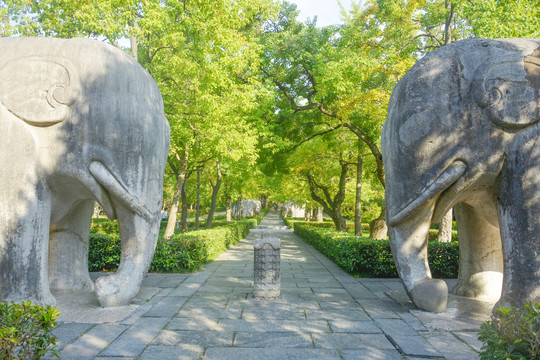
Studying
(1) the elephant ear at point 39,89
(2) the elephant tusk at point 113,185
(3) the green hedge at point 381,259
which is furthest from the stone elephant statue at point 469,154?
(1) the elephant ear at point 39,89

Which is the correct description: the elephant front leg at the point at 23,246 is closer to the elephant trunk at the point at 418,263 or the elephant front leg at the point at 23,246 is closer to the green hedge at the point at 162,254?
the green hedge at the point at 162,254

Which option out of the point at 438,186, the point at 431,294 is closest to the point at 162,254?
the point at 431,294

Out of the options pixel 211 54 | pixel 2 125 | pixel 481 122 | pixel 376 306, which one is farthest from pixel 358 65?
pixel 2 125

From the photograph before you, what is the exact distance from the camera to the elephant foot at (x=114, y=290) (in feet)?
15.2

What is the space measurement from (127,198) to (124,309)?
5.23ft

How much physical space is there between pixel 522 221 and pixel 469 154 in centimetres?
99

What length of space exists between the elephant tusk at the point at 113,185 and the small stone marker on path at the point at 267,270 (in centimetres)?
234

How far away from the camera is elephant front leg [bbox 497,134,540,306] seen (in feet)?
12.8

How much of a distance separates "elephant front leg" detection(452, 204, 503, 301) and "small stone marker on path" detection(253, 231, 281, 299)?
3119mm

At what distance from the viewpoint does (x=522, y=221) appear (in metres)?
4.05

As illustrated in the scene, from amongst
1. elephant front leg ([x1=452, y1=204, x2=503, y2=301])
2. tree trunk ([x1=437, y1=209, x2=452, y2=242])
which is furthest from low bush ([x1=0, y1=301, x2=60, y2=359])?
tree trunk ([x1=437, y1=209, x2=452, y2=242])

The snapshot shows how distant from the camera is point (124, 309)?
4.77m

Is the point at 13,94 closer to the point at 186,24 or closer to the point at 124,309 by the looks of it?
the point at 124,309

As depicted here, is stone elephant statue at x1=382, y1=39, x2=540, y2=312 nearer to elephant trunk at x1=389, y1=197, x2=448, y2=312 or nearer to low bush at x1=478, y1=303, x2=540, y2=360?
elephant trunk at x1=389, y1=197, x2=448, y2=312
